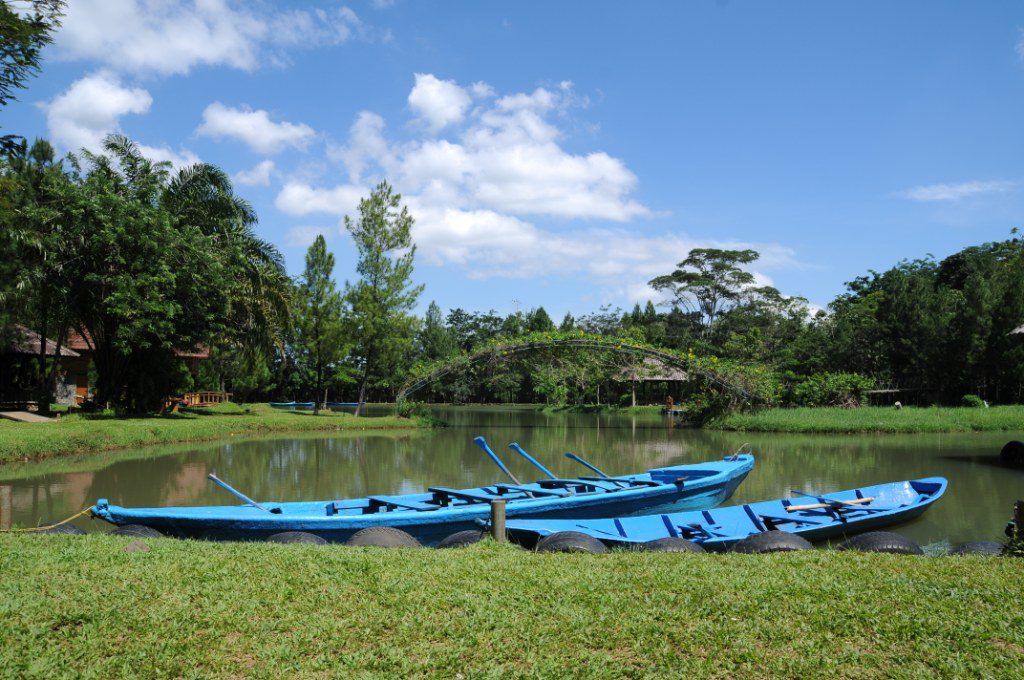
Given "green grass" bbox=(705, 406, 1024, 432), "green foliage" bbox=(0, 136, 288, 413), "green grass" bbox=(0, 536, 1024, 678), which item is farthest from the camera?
"green grass" bbox=(705, 406, 1024, 432)

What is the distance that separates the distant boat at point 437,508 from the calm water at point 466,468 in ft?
6.46

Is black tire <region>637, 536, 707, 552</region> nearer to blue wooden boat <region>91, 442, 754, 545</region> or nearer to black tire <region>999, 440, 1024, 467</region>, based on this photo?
blue wooden boat <region>91, 442, 754, 545</region>

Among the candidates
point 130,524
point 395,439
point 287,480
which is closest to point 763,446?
point 395,439

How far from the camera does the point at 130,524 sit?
25.7 feet

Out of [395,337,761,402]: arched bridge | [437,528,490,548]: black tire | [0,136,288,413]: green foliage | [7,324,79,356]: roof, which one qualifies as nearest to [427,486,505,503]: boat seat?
[437,528,490,548]: black tire

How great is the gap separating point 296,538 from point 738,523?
5.14 meters

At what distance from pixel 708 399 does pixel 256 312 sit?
1841cm

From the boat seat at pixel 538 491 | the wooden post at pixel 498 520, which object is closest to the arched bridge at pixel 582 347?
the boat seat at pixel 538 491

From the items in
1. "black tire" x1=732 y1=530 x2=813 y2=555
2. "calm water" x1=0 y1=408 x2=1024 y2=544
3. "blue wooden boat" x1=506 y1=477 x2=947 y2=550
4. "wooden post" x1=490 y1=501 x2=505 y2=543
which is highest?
"wooden post" x1=490 y1=501 x2=505 y2=543

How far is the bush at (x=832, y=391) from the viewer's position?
2941 centimetres

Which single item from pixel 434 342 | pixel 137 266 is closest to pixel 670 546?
pixel 137 266

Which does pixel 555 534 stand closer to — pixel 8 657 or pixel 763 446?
pixel 8 657

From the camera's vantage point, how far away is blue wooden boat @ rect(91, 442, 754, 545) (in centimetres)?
784

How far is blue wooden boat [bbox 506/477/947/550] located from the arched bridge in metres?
18.2
